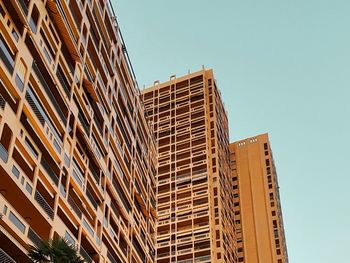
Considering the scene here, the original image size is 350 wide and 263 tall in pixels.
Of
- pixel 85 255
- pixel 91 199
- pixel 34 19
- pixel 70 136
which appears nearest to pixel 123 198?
pixel 91 199

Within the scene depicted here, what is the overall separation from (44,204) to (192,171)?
58.7 meters

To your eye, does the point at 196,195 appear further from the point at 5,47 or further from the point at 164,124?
the point at 5,47

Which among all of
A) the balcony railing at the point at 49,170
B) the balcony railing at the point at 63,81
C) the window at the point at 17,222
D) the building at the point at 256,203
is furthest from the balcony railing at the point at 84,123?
the building at the point at 256,203

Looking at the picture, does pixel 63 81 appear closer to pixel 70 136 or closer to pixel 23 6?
pixel 70 136

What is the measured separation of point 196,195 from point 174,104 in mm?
19944

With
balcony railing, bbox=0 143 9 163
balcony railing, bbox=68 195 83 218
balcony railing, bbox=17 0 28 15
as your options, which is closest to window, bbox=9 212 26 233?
balcony railing, bbox=0 143 9 163

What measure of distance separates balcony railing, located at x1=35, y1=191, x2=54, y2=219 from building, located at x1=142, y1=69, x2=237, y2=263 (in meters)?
47.8

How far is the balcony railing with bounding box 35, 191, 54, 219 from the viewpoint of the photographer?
35000mm

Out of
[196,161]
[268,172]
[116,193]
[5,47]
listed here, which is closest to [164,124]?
[196,161]

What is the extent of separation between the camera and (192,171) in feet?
307

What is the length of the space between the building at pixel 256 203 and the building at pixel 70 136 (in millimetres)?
31707

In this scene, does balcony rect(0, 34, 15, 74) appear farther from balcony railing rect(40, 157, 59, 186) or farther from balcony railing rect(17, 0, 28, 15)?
balcony railing rect(40, 157, 59, 186)

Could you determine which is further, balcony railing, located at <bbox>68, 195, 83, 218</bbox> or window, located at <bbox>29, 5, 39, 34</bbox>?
balcony railing, located at <bbox>68, 195, 83, 218</bbox>

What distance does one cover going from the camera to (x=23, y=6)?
37812mm
